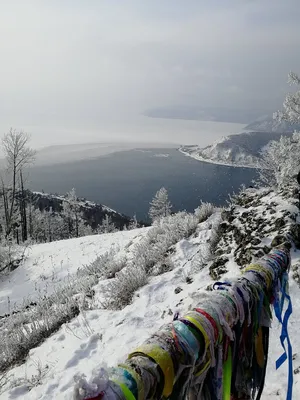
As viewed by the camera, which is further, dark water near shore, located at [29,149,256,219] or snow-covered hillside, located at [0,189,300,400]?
dark water near shore, located at [29,149,256,219]

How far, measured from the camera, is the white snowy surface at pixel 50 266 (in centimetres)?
855

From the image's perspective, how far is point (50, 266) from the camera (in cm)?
1058

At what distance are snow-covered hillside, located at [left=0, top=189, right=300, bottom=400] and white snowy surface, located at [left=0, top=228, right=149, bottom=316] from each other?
3247 millimetres

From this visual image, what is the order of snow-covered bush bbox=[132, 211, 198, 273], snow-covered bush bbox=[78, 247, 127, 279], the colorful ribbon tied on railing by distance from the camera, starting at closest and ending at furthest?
the colorful ribbon tied on railing < snow-covered bush bbox=[132, 211, 198, 273] < snow-covered bush bbox=[78, 247, 127, 279]

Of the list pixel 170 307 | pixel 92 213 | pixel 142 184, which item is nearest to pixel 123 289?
pixel 170 307

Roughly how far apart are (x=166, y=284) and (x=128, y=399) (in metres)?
4.62

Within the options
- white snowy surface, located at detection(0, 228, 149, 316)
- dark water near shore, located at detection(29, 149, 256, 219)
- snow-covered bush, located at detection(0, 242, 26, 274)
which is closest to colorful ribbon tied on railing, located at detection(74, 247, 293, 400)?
white snowy surface, located at detection(0, 228, 149, 316)

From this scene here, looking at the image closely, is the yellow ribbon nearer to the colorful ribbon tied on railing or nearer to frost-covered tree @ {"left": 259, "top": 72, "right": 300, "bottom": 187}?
the colorful ribbon tied on railing

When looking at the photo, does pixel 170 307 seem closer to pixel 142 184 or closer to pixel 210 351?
pixel 210 351

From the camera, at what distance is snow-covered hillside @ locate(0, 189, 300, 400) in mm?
3154

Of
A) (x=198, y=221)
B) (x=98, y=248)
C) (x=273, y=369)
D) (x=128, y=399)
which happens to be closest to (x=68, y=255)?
(x=98, y=248)

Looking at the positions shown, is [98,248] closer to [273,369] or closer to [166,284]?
[166,284]

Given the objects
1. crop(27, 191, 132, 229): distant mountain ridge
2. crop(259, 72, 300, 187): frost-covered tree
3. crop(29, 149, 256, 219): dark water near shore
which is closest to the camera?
crop(259, 72, 300, 187): frost-covered tree

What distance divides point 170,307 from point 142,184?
135 m
